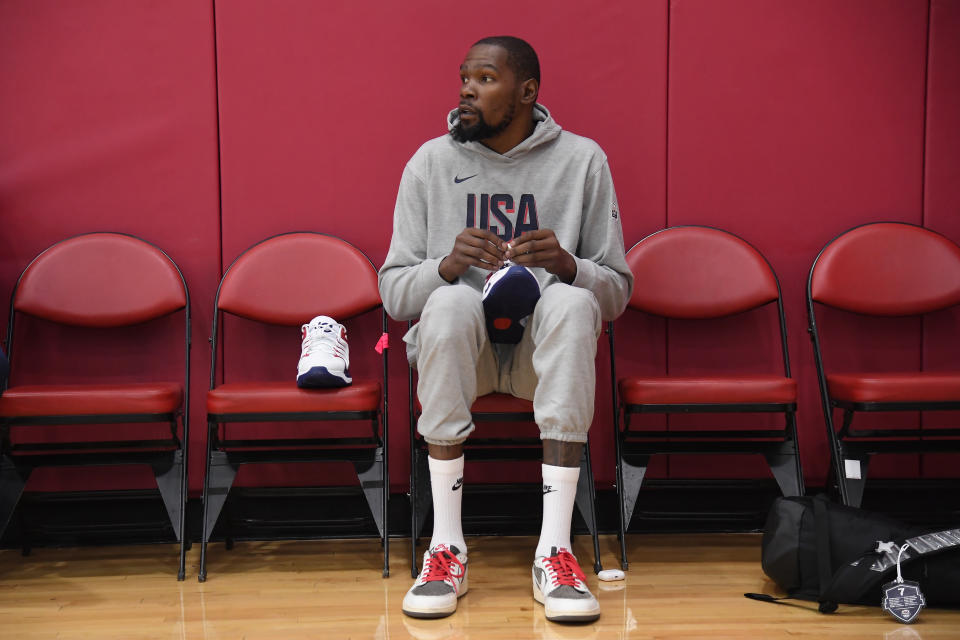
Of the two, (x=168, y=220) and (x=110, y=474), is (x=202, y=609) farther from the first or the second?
(x=168, y=220)

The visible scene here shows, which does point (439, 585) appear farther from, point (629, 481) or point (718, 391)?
point (718, 391)

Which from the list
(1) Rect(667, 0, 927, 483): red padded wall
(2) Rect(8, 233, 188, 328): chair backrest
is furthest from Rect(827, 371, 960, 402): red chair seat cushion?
(2) Rect(8, 233, 188, 328): chair backrest

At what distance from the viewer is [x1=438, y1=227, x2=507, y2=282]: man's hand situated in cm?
211

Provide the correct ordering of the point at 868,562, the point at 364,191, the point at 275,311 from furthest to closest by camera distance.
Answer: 1. the point at 364,191
2. the point at 275,311
3. the point at 868,562

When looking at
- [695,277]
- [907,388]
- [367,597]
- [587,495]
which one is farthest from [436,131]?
[907,388]

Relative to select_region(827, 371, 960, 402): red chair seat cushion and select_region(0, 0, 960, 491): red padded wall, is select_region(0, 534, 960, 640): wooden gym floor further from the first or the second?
select_region(827, 371, 960, 402): red chair seat cushion

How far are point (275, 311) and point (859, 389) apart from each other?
6.15 feet

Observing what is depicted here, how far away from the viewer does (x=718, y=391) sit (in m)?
2.33

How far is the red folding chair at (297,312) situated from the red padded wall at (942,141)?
2047mm

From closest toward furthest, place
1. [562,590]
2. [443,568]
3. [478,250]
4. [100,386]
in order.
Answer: [562,590], [443,568], [478,250], [100,386]

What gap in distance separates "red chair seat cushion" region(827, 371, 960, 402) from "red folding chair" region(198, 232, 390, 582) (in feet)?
4.72

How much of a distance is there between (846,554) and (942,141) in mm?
1760

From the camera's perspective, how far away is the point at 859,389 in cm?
238

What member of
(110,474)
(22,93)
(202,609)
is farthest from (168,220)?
(202,609)
